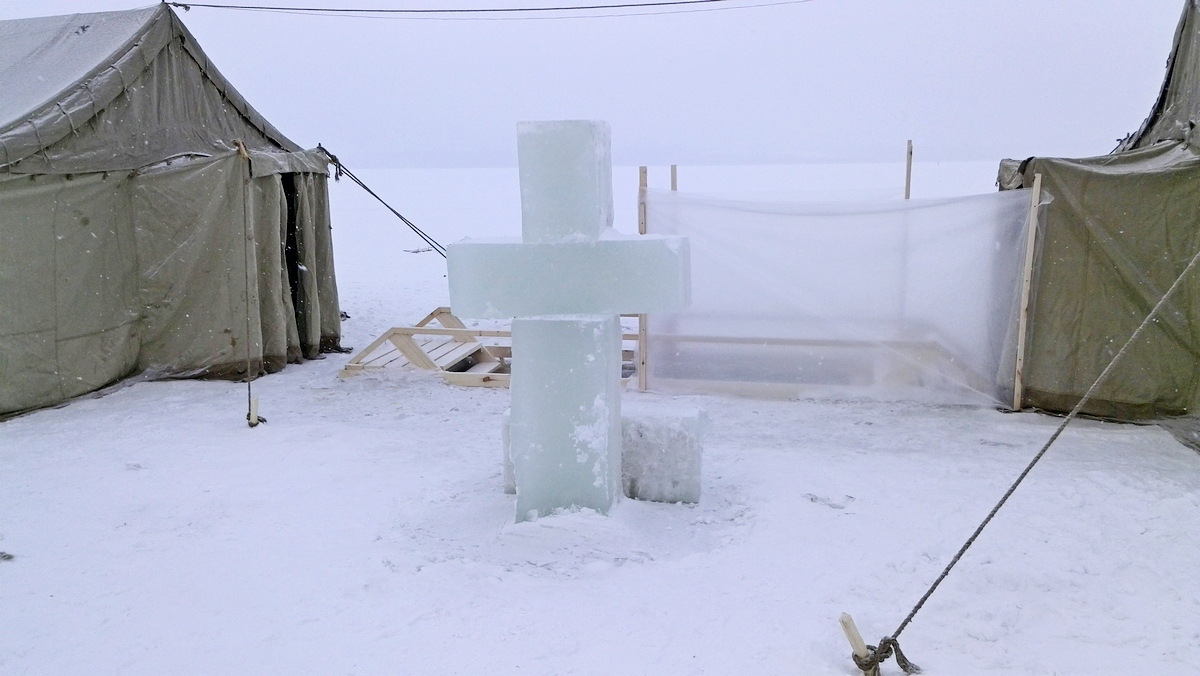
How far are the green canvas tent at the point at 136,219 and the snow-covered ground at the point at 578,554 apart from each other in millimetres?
1016

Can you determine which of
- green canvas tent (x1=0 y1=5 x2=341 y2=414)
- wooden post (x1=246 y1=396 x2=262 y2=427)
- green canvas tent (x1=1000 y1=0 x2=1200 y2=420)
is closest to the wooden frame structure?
green canvas tent (x1=0 y1=5 x2=341 y2=414)

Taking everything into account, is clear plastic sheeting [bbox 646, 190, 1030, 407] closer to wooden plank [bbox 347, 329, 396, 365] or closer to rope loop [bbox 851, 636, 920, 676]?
wooden plank [bbox 347, 329, 396, 365]

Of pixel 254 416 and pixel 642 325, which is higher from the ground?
pixel 642 325

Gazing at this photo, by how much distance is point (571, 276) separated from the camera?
3.97 metres

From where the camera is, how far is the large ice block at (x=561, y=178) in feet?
12.8

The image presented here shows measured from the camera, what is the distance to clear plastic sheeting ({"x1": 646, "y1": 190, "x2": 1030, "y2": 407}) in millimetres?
6711

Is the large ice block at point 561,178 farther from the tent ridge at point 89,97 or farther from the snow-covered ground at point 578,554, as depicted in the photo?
the tent ridge at point 89,97

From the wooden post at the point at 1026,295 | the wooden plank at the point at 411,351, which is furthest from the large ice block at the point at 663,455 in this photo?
the wooden plank at the point at 411,351

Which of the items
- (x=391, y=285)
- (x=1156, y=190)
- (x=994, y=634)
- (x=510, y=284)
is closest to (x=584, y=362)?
(x=510, y=284)

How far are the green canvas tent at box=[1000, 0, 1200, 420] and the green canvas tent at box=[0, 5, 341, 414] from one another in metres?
6.21

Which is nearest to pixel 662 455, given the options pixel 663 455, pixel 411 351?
pixel 663 455

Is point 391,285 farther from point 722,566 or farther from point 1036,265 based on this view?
point 722,566

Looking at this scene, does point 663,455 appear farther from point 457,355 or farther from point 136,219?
point 136,219

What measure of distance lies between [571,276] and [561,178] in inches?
18.6
